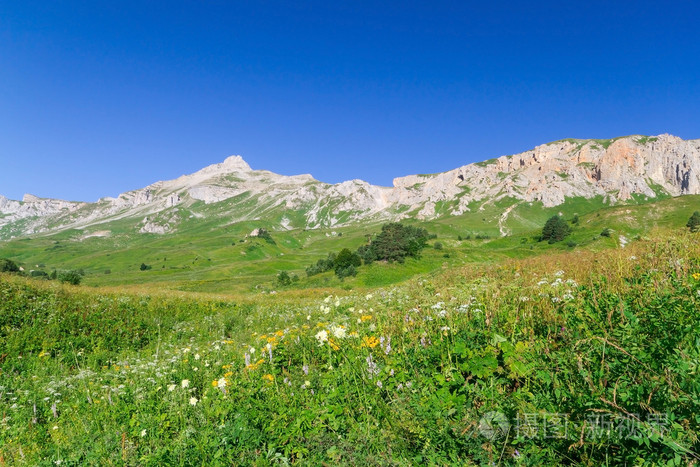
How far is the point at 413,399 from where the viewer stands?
154 inches

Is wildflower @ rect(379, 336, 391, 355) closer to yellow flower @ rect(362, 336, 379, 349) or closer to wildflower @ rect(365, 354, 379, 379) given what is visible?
yellow flower @ rect(362, 336, 379, 349)

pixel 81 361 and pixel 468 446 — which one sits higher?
pixel 468 446

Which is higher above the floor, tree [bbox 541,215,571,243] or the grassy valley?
the grassy valley

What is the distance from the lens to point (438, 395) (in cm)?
382

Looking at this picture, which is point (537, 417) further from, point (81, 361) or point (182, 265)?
point (182, 265)

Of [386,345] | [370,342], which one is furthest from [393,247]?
[370,342]

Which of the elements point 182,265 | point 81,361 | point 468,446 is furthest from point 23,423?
point 182,265

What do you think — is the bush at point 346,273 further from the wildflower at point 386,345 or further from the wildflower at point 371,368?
the wildflower at point 371,368

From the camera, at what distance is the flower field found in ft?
9.34

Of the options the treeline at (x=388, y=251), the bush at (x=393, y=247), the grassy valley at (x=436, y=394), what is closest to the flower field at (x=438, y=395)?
the grassy valley at (x=436, y=394)

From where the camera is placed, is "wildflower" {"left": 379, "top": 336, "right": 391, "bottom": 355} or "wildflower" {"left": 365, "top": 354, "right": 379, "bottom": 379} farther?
"wildflower" {"left": 379, "top": 336, "right": 391, "bottom": 355}

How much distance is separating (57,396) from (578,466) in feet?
30.3

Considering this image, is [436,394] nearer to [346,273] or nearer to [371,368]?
[371,368]

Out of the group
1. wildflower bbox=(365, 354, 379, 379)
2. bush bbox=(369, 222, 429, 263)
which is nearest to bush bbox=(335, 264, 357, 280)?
bush bbox=(369, 222, 429, 263)
